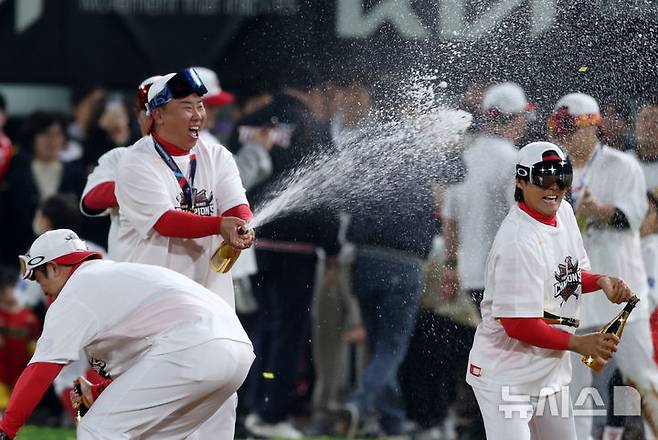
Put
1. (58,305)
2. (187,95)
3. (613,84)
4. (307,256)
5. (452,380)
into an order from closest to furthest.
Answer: (58,305), (187,95), (613,84), (452,380), (307,256)

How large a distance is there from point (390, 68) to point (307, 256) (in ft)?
7.32

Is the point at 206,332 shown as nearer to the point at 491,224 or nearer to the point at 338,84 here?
the point at 491,224

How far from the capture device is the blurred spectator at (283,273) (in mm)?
10602

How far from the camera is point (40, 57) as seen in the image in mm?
12828

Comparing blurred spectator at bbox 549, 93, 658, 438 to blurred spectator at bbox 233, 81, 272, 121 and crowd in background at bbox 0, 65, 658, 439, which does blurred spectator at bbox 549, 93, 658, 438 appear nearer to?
crowd in background at bbox 0, 65, 658, 439

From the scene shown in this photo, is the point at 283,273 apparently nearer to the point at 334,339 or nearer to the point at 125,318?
the point at 334,339

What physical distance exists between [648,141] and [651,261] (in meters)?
0.77

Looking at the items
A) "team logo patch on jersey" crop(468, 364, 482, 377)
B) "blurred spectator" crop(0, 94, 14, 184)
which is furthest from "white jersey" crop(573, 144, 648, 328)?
"blurred spectator" crop(0, 94, 14, 184)

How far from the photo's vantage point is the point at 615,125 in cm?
900

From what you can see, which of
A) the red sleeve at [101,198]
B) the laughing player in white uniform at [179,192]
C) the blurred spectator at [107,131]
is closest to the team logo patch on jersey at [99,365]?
the laughing player in white uniform at [179,192]

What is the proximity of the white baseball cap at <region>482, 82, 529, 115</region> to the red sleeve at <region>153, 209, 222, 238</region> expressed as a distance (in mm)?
2094

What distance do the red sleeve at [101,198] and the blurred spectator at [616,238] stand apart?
271 cm

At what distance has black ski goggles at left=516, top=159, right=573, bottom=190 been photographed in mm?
6969

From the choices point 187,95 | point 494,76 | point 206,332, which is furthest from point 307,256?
point 206,332
